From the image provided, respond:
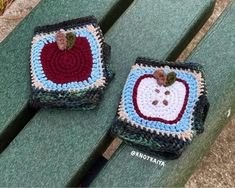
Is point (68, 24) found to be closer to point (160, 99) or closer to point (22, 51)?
point (22, 51)

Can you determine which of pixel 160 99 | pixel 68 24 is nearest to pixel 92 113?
pixel 160 99

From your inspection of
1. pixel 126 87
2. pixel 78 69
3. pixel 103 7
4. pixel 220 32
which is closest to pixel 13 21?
pixel 103 7

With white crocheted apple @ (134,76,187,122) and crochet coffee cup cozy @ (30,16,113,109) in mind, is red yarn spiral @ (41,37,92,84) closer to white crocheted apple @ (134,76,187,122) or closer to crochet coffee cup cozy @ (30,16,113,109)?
crochet coffee cup cozy @ (30,16,113,109)

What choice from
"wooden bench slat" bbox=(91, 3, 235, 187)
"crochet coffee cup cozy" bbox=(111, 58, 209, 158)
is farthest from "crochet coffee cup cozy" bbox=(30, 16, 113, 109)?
"wooden bench slat" bbox=(91, 3, 235, 187)

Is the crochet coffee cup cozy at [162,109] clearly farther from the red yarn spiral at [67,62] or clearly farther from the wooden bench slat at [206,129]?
the red yarn spiral at [67,62]

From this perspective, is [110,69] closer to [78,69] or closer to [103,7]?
[78,69]

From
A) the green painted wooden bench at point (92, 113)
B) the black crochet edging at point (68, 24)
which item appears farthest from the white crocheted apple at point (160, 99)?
the black crochet edging at point (68, 24)
